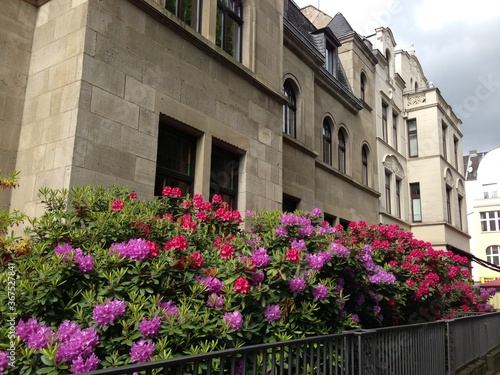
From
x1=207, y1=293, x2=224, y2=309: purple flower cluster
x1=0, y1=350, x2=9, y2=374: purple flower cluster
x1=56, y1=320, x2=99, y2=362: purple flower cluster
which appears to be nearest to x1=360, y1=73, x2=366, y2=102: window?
x1=207, y1=293, x2=224, y2=309: purple flower cluster

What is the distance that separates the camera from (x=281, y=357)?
129 inches

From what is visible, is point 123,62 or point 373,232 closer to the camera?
point 123,62

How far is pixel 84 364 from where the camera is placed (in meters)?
3.02

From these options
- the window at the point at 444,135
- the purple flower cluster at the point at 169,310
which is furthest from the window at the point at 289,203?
the window at the point at 444,135

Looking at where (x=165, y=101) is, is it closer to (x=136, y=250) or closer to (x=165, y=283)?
(x=136, y=250)

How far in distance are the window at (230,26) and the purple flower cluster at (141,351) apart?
7.76 metres

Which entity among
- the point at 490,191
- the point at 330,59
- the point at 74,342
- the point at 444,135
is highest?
the point at 490,191

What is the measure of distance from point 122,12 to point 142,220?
4242mm

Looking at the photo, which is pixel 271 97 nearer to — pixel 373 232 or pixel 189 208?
pixel 373 232

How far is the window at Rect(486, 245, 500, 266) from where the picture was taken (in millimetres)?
49094

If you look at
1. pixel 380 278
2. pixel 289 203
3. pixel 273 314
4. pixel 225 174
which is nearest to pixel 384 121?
pixel 289 203

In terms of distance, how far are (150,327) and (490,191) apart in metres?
56.6

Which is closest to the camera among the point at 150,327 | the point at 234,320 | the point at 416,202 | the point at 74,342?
the point at 74,342

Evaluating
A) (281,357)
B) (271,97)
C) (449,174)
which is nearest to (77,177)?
(281,357)
